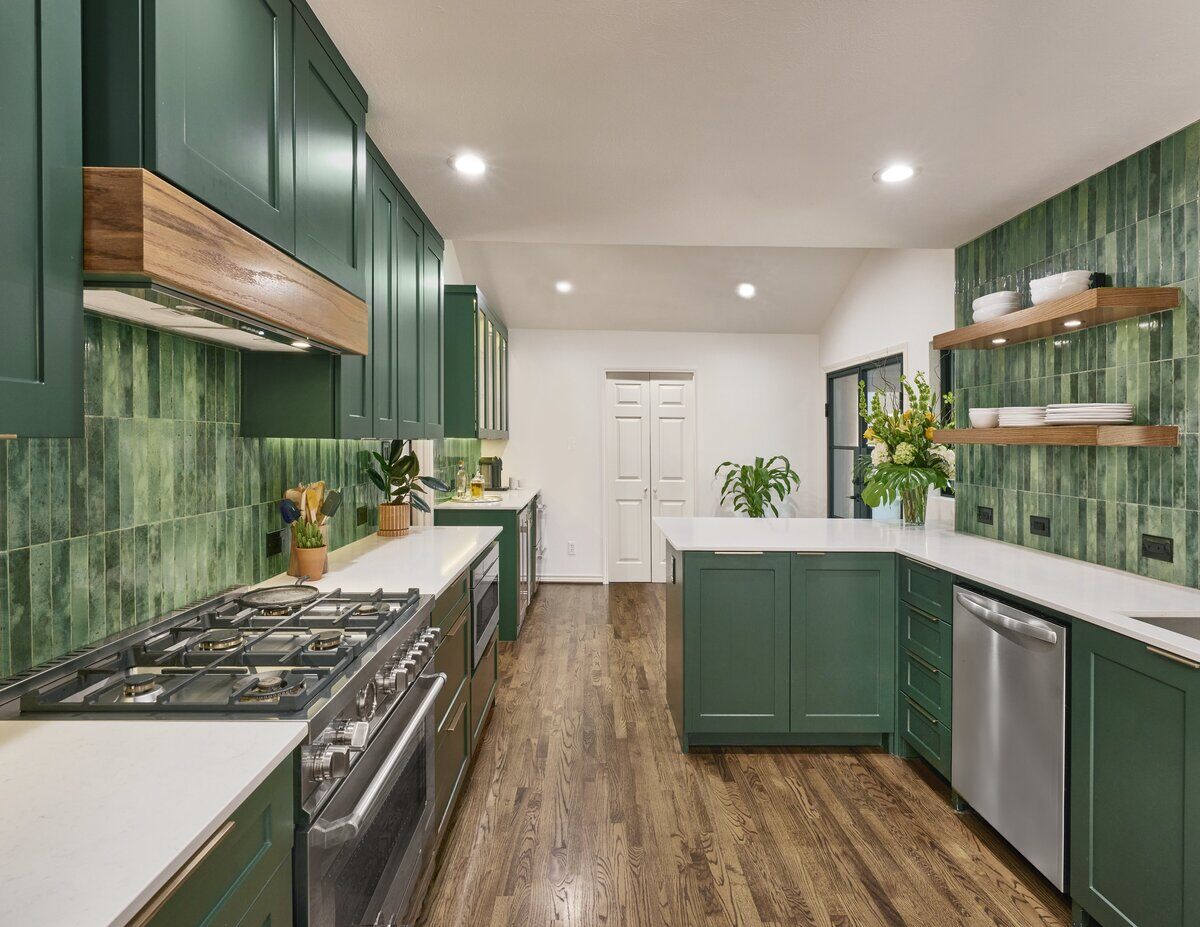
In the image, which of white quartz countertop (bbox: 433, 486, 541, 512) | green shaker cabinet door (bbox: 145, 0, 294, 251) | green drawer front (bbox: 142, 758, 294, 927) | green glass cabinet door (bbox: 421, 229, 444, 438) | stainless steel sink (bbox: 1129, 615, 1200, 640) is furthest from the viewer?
white quartz countertop (bbox: 433, 486, 541, 512)

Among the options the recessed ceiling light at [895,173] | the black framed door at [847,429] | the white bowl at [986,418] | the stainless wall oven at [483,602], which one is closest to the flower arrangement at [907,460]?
the white bowl at [986,418]

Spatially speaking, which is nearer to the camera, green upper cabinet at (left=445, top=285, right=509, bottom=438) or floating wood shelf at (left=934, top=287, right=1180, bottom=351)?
floating wood shelf at (left=934, top=287, right=1180, bottom=351)

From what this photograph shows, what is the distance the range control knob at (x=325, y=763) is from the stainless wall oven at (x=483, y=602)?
4.61ft

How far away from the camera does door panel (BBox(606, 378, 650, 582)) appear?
6.31 meters

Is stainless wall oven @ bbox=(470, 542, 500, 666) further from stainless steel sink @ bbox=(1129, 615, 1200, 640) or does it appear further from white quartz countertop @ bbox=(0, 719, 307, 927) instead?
stainless steel sink @ bbox=(1129, 615, 1200, 640)

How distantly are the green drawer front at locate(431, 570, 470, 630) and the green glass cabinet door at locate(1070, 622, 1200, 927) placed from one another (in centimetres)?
183

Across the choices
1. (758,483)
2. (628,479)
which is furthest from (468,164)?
(758,483)

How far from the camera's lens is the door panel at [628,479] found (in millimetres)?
6309

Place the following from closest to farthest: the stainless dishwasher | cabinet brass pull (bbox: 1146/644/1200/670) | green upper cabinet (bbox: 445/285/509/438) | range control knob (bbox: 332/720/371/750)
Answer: range control knob (bbox: 332/720/371/750) → cabinet brass pull (bbox: 1146/644/1200/670) → the stainless dishwasher → green upper cabinet (bbox: 445/285/509/438)

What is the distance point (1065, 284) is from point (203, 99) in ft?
8.97

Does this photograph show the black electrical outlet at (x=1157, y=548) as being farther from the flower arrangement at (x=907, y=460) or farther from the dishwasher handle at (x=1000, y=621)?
the flower arrangement at (x=907, y=460)

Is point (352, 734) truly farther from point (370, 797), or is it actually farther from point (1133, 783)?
point (1133, 783)

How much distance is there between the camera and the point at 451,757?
88.0 inches

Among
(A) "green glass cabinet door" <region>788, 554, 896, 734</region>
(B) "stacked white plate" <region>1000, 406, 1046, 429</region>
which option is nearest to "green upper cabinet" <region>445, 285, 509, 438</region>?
(A) "green glass cabinet door" <region>788, 554, 896, 734</region>
